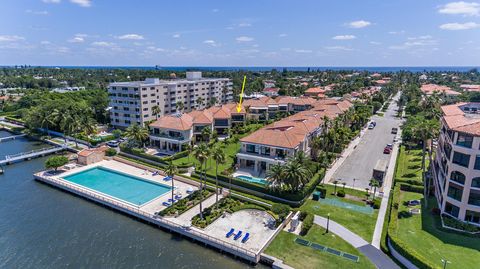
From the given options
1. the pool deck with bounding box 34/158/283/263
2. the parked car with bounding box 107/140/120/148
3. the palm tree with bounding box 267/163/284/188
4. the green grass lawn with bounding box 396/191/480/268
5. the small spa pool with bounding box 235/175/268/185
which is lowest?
the pool deck with bounding box 34/158/283/263

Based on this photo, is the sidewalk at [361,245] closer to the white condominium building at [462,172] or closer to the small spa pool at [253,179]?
the small spa pool at [253,179]

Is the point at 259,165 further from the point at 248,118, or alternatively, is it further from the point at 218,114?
the point at 248,118

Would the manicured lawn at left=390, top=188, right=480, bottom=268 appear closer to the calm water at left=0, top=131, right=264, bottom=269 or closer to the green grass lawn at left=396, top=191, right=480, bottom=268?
the green grass lawn at left=396, top=191, right=480, bottom=268

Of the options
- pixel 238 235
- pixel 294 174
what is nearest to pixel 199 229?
pixel 238 235

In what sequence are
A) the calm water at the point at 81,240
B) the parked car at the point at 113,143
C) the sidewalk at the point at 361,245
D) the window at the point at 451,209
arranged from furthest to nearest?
the parked car at the point at 113,143
the window at the point at 451,209
the calm water at the point at 81,240
the sidewalk at the point at 361,245

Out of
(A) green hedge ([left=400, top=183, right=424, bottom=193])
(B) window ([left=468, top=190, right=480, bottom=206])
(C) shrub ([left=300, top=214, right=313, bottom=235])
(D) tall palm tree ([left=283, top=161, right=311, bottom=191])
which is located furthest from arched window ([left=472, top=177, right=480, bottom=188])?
(C) shrub ([left=300, top=214, right=313, bottom=235])

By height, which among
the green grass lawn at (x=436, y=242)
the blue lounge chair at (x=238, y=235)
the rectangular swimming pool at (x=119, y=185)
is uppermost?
the green grass lawn at (x=436, y=242)

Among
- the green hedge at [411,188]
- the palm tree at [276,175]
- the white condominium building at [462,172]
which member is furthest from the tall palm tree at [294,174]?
the white condominium building at [462,172]
